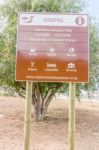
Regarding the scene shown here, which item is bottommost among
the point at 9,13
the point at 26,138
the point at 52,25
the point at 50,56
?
the point at 26,138

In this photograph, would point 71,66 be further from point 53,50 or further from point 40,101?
point 40,101

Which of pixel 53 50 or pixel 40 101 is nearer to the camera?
pixel 53 50

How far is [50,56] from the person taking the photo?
7363 millimetres

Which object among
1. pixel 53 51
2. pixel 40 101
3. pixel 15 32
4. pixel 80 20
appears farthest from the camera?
pixel 40 101

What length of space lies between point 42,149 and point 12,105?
30.6ft

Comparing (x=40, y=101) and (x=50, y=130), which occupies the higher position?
(x=40, y=101)

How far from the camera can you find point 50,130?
12516 mm

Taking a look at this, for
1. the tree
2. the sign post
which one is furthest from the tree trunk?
the sign post

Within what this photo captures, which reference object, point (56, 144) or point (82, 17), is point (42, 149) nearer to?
point (56, 144)

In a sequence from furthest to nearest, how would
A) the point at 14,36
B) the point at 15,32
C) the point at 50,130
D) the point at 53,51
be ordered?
the point at 14,36
the point at 15,32
the point at 50,130
the point at 53,51

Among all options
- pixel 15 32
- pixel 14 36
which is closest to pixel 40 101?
pixel 14 36

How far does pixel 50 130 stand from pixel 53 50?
5623 millimetres

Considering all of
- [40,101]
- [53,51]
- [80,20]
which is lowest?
[40,101]

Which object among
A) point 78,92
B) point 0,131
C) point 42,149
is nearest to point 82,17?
point 42,149
